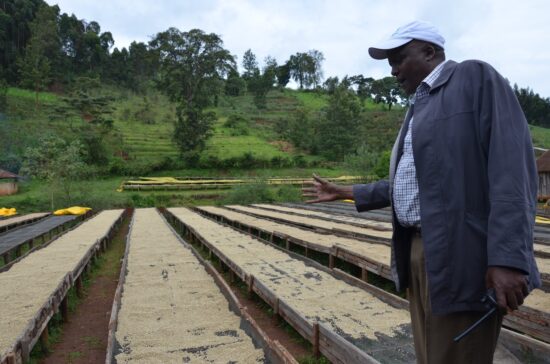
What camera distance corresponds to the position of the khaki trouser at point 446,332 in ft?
4.30

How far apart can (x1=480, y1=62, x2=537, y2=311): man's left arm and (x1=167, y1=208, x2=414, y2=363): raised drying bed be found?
160cm

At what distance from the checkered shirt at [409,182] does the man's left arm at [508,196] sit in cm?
25

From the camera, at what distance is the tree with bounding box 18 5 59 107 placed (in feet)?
121

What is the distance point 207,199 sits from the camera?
22781mm

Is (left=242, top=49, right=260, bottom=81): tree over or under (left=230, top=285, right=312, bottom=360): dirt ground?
over

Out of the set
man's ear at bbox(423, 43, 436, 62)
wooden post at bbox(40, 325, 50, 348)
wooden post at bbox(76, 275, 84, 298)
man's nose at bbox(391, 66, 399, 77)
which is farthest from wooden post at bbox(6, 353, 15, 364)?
wooden post at bbox(76, 275, 84, 298)

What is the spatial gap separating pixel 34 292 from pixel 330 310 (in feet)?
11.3

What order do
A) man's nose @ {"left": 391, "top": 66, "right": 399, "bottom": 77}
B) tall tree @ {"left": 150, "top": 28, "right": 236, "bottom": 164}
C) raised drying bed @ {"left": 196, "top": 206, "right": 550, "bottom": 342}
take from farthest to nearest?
tall tree @ {"left": 150, "top": 28, "right": 236, "bottom": 164} < raised drying bed @ {"left": 196, "top": 206, "right": 550, "bottom": 342} < man's nose @ {"left": 391, "top": 66, "right": 399, "bottom": 77}

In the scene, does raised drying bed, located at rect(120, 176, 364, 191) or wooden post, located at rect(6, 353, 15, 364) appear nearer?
wooden post, located at rect(6, 353, 15, 364)

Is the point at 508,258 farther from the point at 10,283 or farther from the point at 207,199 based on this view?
the point at 207,199

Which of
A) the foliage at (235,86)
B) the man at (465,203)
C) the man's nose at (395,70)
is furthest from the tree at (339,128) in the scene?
the man at (465,203)

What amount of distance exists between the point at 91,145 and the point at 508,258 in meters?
27.4

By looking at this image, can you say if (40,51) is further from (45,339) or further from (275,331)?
(275,331)

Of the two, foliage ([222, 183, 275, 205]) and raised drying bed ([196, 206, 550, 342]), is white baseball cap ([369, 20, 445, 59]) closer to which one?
raised drying bed ([196, 206, 550, 342])
